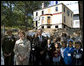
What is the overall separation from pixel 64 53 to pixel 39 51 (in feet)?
2.81

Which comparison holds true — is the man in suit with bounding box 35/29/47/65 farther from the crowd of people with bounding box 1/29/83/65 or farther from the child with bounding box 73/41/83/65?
the child with bounding box 73/41/83/65

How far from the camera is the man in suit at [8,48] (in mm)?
5334

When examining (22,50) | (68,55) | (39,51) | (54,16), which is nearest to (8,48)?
(22,50)

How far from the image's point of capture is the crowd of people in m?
5.05

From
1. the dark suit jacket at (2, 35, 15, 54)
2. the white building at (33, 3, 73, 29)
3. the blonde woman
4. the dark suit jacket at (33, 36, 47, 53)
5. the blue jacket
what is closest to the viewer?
the blonde woman

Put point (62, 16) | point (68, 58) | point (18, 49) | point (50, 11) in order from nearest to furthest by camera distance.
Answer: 1. point (18, 49)
2. point (68, 58)
3. point (62, 16)
4. point (50, 11)

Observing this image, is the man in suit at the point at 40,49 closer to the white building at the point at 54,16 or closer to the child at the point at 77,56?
the child at the point at 77,56

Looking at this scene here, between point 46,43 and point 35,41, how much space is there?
393 millimetres

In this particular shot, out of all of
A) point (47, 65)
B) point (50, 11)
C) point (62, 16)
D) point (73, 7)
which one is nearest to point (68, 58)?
point (47, 65)

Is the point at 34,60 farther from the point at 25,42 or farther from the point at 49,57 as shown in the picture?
the point at 25,42

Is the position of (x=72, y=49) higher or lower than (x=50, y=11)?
lower

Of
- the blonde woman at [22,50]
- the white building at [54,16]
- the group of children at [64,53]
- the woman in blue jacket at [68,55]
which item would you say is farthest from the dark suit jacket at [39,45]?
the white building at [54,16]

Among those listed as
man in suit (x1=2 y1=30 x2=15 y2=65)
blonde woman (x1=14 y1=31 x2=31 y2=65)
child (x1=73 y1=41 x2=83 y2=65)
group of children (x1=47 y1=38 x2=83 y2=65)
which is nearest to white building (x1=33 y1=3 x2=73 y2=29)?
group of children (x1=47 y1=38 x2=83 y2=65)

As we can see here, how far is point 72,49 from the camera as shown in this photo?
18.1 feet
